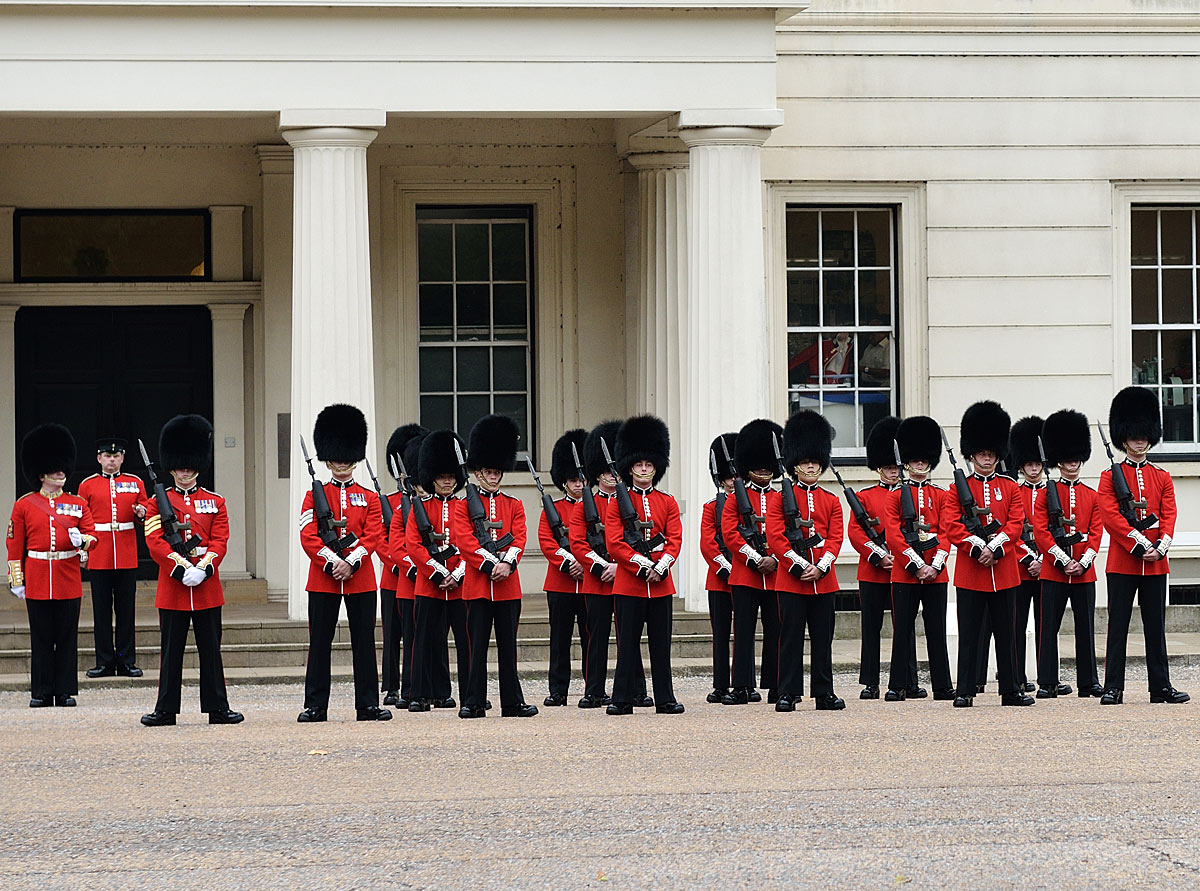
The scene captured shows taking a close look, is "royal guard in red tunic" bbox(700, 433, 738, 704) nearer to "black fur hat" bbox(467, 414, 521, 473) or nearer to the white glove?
"black fur hat" bbox(467, 414, 521, 473)

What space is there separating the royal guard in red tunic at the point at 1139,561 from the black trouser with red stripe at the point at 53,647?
18.7ft

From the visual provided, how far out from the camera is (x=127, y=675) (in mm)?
12445

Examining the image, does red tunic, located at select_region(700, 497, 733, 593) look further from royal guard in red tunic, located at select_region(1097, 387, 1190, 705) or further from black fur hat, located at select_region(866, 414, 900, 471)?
royal guard in red tunic, located at select_region(1097, 387, 1190, 705)

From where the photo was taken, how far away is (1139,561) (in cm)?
1098

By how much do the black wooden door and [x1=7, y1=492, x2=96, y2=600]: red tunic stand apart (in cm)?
386

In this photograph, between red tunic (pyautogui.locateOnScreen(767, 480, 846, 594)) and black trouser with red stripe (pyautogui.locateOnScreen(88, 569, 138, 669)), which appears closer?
red tunic (pyautogui.locateOnScreen(767, 480, 846, 594))

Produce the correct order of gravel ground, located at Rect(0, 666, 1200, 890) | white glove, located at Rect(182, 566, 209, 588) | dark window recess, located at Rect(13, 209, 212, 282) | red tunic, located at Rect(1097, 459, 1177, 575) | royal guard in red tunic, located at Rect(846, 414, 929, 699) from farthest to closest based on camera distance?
dark window recess, located at Rect(13, 209, 212, 282)
royal guard in red tunic, located at Rect(846, 414, 929, 699)
red tunic, located at Rect(1097, 459, 1177, 575)
white glove, located at Rect(182, 566, 209, 588)
gravel ground, located at Rect(0, 666, 1200, 890)

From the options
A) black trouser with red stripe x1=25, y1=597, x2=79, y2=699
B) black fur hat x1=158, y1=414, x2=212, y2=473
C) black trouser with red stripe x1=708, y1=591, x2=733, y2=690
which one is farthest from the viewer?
black trouser with red stripe x1=25, y1=597, x2=79, y2=699

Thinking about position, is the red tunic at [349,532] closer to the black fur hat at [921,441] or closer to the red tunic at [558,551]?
the red tunic at [558,551]

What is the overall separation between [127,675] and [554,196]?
5.45 m

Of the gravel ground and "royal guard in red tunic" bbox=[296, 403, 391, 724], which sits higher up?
"royal guard in red tunic" bbox=[296, 403, 391, 724]

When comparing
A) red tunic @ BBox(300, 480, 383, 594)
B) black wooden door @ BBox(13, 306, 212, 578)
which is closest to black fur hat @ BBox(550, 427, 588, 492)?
red tunic @ BBox(300, 480, 383, 594)

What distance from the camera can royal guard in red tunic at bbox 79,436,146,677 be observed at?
12375 millimetres

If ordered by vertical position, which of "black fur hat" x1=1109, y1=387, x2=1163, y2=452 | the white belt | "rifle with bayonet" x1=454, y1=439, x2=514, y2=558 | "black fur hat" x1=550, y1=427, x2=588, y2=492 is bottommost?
the white belt
